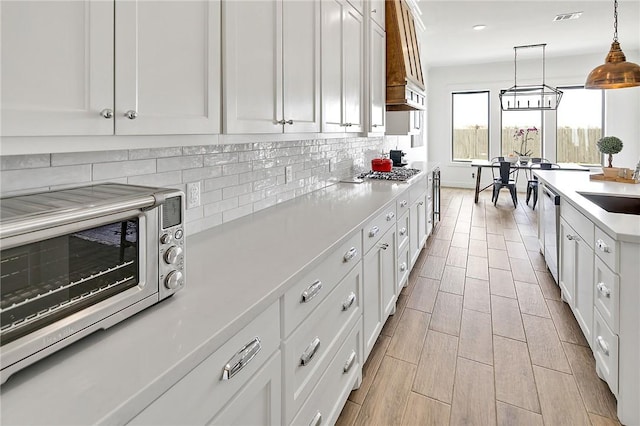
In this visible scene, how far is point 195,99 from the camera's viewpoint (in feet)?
3.77

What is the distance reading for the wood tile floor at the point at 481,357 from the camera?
1775 millimetres

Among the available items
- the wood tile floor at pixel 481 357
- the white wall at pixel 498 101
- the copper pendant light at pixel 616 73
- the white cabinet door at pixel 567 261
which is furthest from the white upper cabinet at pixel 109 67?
the white wall at pixel 498 101

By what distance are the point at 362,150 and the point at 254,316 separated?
10.4ft

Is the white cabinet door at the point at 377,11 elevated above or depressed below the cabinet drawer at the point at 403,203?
above

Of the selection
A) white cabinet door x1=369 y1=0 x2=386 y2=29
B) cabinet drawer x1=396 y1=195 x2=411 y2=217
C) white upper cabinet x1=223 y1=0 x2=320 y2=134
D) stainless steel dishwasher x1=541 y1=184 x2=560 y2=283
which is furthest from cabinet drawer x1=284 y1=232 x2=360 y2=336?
stainless steel dishwasher x1=541 y1=184 x2=560 y2=283

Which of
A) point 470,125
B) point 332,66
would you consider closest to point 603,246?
point 332,66

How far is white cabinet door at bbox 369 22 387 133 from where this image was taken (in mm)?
2873

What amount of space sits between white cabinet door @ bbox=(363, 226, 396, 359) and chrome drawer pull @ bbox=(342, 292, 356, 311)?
17cm

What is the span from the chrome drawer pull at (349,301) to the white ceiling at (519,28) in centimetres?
426

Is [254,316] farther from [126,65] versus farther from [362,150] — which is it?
[362,150]

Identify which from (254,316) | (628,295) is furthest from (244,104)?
(628,295)

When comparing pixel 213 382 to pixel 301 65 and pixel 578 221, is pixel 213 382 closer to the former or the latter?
pixel 301 65

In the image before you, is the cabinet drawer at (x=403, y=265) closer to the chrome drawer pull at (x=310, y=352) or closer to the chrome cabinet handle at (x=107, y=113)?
the chrome drawer pull at (x=310, y=352)

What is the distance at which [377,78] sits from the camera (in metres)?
3.05
